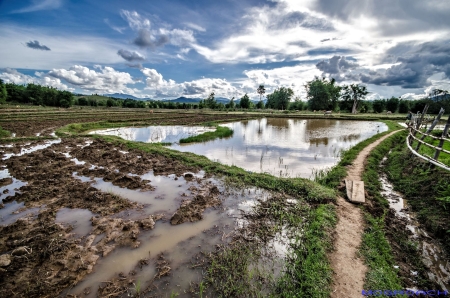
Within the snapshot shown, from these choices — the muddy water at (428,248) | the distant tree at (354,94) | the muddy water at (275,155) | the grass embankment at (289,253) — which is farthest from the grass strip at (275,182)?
the distant tree at (354,94)

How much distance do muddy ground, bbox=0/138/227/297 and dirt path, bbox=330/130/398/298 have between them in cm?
361

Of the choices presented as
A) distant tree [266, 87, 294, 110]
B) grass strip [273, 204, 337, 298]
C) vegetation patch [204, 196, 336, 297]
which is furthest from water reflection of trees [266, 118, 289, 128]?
distant tree [266, 87, 294, 110]

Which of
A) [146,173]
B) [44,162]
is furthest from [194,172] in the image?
[44,162]

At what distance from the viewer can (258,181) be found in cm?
895

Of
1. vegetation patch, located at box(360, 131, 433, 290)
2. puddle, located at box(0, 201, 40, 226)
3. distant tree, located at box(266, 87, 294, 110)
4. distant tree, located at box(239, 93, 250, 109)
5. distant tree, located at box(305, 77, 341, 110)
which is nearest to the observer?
vegetation patch, located at box(360, 131, 433, 290)

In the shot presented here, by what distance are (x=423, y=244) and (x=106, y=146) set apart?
18096mm

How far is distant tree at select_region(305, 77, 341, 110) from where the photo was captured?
224ft

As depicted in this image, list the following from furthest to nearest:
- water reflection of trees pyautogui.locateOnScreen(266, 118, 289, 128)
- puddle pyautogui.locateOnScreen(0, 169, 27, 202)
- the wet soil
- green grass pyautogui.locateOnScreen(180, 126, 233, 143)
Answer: water reflection of trees pyautogui.locateOnScreen(266, 118, 289, 128) < the wet soil < green grass pyautogui.locateOnScreen(180, 126, 233, 143) < puddle pyautogui.locateOnScreen(0, 169, 27, 202)

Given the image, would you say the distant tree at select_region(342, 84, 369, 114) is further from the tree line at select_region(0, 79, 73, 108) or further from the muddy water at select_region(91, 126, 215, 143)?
the tree line at select_region(0, 79, 73, 108)

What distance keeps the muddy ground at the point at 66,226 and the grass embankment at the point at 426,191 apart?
257 inches

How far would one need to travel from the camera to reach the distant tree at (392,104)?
241 feet

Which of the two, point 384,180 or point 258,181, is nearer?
point 258,181

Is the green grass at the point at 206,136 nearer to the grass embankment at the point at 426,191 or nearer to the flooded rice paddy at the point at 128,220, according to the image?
the flooded rice paddy at the point at 128,220

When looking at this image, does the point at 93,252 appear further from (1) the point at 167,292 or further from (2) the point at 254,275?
(2) the point at 254,275
